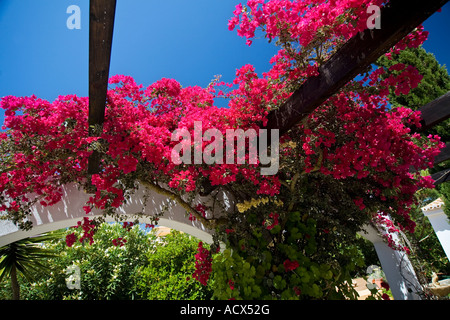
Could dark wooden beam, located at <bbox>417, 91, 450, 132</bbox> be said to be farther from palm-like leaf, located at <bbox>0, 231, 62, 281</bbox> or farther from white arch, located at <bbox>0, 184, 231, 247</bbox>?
palm-like leaf, located at <bbox>0, 231, 62, 281</bbox>

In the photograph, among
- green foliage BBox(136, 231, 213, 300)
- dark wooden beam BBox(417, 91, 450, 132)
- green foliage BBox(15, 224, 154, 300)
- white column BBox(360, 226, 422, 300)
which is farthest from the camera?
green foliage BBox(15, 224, 154, 300)

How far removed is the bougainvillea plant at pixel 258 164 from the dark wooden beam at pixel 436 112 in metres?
0.41

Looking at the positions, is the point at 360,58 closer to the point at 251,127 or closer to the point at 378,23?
the point at 378,23

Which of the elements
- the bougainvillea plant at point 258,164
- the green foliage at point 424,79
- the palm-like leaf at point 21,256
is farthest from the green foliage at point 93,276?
the green foliage at point 424,79

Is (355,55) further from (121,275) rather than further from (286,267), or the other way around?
(121,275)

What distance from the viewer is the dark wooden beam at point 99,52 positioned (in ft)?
4.35

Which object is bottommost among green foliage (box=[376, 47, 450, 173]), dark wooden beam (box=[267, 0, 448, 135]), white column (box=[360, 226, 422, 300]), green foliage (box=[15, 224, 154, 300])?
green foliage (box=[15, 224, 154, 300])

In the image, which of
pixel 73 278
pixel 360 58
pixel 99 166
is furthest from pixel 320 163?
pixel 73 278

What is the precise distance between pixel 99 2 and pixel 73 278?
6924mm

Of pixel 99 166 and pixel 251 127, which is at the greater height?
pixel 251 127

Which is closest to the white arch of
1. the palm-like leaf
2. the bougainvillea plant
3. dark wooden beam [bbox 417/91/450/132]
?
the bougainvillea plant

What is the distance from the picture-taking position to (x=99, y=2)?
1282mm

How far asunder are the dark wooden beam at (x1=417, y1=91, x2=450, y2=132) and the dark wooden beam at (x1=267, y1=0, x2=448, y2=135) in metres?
1.84

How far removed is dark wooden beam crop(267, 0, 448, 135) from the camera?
51.5 inches
